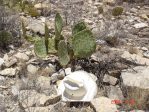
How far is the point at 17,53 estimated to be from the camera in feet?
16.0

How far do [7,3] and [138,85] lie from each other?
2768 millimetres

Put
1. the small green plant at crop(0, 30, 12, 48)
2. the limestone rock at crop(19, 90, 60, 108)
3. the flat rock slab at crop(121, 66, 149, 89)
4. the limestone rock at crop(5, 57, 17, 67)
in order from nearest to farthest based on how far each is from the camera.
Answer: the limestone rock at crop(19, 90, 60, 108), the flat rock slab at crop(121, 66, 149, 89), the limestone rock at crop(5, 57, 17, 67), the small green plant at crop(0, 30, 12, 48)

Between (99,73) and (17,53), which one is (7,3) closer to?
(17,53)

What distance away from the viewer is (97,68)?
Answer: 177 inches

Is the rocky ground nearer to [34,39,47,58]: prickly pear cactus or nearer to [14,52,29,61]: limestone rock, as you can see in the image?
[14,52,29,61]: limestone rock

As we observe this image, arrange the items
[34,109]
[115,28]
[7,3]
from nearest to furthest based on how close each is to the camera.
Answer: [34,109], [115,28], [7,3]

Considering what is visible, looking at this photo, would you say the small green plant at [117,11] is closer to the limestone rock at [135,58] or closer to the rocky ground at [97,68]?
the rocky ground at [97,68]

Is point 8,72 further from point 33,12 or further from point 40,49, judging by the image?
point 33,12

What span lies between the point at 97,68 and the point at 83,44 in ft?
1.03

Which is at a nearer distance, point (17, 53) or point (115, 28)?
point (17, 53)

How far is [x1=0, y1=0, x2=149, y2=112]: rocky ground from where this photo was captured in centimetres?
383

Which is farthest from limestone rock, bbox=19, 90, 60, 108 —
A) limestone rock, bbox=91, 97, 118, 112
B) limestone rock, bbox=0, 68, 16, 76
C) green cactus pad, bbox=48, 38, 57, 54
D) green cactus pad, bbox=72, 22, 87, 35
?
green cactus pad, bbox=72, 22, 87, 35

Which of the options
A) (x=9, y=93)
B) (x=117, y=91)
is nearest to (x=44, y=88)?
(x=9, y=93)

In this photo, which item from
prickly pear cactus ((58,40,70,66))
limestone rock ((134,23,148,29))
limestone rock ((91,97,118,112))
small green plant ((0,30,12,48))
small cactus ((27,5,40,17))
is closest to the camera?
limestone rock ((91,97,118,112))
